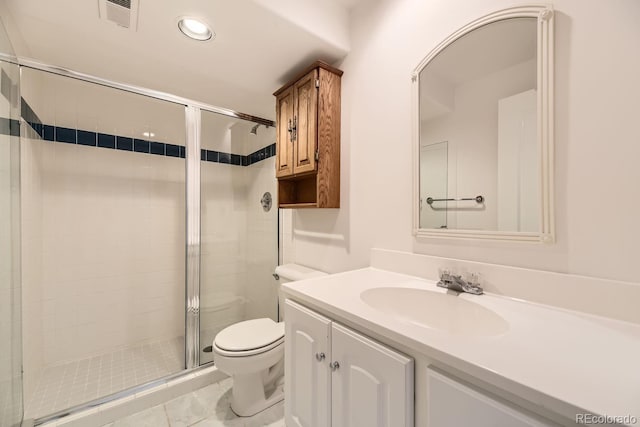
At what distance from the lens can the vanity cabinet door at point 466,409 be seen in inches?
18.9

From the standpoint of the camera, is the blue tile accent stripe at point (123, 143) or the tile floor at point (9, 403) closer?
the tile floor at point (9, 403)

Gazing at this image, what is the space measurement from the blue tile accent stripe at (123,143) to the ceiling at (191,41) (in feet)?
1.62

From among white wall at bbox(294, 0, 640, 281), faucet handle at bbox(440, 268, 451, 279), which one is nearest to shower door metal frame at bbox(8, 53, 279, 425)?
white wall at bbox(294, 0, 640, 281)

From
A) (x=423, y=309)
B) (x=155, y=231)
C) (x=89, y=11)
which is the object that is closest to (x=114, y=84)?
(x=89, y=11)

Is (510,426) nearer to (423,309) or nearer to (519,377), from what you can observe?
(519,377)

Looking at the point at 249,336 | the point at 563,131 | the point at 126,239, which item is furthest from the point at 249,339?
the point at 563,131

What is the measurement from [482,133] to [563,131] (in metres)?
0.25

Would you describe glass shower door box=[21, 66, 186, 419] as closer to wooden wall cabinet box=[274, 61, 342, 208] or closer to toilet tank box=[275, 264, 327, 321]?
wooden wall cabinet box=[274, 61, 342, 208]

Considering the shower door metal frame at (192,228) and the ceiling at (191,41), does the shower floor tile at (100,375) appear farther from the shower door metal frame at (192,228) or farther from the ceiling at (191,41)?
the ceiling at (191,41)

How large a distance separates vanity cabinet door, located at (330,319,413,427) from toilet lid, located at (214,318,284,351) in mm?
771

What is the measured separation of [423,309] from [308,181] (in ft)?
4.00

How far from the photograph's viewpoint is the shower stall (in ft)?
5.56

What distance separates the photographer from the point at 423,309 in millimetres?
1045

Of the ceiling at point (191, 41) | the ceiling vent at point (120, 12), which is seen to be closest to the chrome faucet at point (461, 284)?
the ceiling at point (191, 41)
